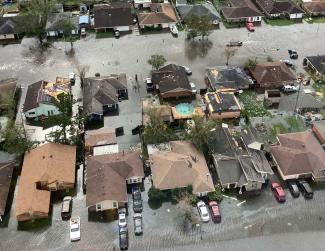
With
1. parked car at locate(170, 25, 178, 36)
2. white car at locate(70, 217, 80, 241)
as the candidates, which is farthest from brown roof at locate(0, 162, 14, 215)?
parked car at locate(170, 25, 178, 36)

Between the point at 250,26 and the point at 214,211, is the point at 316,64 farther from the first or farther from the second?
the point at 214,211

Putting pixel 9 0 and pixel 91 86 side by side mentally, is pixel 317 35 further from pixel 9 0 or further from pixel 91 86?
pixel 9 0

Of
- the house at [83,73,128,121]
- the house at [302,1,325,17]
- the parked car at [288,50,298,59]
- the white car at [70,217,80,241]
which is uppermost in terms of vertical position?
the house at [302,1,325,17]

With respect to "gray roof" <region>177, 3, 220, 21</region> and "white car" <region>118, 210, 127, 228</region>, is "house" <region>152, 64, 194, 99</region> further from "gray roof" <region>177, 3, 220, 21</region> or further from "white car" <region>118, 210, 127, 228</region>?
"white car" <region>118, 210, 127, 228</region>

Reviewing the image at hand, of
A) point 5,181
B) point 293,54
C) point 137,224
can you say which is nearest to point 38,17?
point 5,181

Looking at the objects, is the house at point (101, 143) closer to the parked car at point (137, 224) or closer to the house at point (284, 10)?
the parked car at point (137, 224)

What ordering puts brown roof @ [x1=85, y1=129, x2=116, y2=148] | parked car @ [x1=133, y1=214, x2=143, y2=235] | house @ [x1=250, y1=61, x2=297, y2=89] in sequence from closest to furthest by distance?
parked car @ [x1=133, y1=214, x2=143, y2=235] → brown roof @ [x1=85, y1=129, x2=116, y2=148] → house @ [x1=250, y1=61, x2=297, y2=89]

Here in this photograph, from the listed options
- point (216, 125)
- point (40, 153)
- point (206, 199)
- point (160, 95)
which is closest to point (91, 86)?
point (160, 95)
